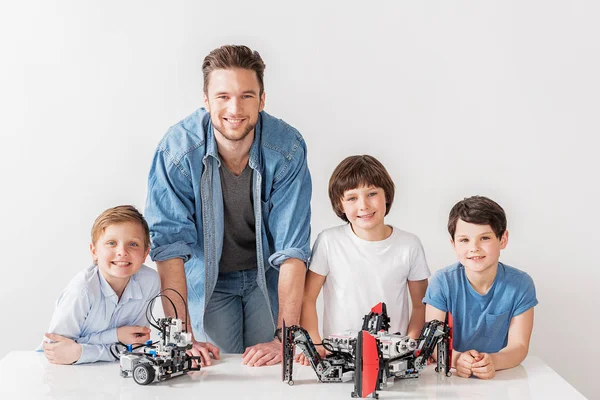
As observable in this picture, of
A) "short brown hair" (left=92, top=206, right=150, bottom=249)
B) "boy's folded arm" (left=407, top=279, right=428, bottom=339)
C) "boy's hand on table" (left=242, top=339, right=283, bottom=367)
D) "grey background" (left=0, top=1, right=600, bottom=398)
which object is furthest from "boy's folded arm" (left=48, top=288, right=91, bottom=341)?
"grey background" (left=0, top=1, right=600, bottom=398)

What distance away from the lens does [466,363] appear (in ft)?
7.35

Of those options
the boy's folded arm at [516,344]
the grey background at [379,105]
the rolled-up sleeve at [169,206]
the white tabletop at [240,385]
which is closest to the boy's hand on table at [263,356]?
the white tabletop at [240,385]

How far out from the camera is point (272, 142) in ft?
9.07

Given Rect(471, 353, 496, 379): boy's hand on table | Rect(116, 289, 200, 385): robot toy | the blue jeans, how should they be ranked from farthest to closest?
the blue jeans < Rect(471, 353, 496, 379): boy's hand on table < Rect(116, 289, 200, 385): robot toy

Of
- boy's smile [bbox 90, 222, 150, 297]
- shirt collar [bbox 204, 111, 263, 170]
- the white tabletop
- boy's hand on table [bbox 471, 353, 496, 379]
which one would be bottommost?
the white tabletop

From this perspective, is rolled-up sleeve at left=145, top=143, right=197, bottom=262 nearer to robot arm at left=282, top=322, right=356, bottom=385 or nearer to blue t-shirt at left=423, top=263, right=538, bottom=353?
robot arm at left=282, top=322, right=356, bottom=385

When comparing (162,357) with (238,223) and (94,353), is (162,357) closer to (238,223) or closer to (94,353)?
(94,353)

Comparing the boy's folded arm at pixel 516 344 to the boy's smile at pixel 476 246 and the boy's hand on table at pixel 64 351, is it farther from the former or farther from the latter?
the boy's hand on table at pixel 64 351

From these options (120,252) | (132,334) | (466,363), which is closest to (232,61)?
(120,252)

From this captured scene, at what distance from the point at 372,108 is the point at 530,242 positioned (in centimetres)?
103

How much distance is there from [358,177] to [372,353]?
31.8 inches

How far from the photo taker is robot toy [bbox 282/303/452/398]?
200 centimetres

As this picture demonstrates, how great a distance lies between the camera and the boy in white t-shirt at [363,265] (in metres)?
2.64

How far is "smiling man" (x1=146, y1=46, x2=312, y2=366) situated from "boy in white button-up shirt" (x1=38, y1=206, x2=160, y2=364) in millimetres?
129
